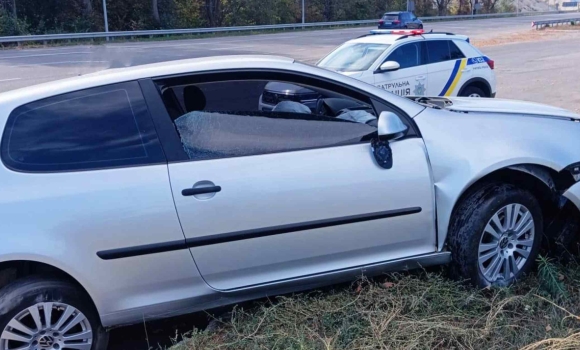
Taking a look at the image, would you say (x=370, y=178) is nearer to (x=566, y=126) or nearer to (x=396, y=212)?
(x=396, y=212)

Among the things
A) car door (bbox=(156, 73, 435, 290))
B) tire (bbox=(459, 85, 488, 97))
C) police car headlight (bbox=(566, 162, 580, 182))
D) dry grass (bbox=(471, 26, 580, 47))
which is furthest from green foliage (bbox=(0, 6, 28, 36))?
police car headlight (bbox=(566, 162, 580, 182))

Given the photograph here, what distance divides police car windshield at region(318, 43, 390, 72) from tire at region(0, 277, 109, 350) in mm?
7126

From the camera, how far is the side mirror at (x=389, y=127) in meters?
3.59

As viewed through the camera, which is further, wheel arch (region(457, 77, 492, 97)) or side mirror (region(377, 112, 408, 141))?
wheel arch (region(457, 77, 492, 97))

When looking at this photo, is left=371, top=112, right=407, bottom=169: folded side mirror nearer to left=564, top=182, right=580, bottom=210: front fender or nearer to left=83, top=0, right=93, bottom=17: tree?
left=564, top=182, right=580, bottom=210: front fender

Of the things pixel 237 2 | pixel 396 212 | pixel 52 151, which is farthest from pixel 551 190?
pixel 237 2

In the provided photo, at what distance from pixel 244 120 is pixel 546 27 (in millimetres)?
41580

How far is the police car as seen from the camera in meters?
9.66

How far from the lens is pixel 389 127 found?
3598 mm

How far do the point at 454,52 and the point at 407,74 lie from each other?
130 cm

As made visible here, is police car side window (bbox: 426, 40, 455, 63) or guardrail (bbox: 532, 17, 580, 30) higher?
guardrail (bbox: 532, 17, 580, 30)

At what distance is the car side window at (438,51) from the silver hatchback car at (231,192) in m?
6.42

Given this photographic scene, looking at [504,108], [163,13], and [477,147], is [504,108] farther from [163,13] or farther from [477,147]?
[163,13]

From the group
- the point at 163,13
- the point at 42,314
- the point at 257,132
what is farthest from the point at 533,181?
the point at 163,13
